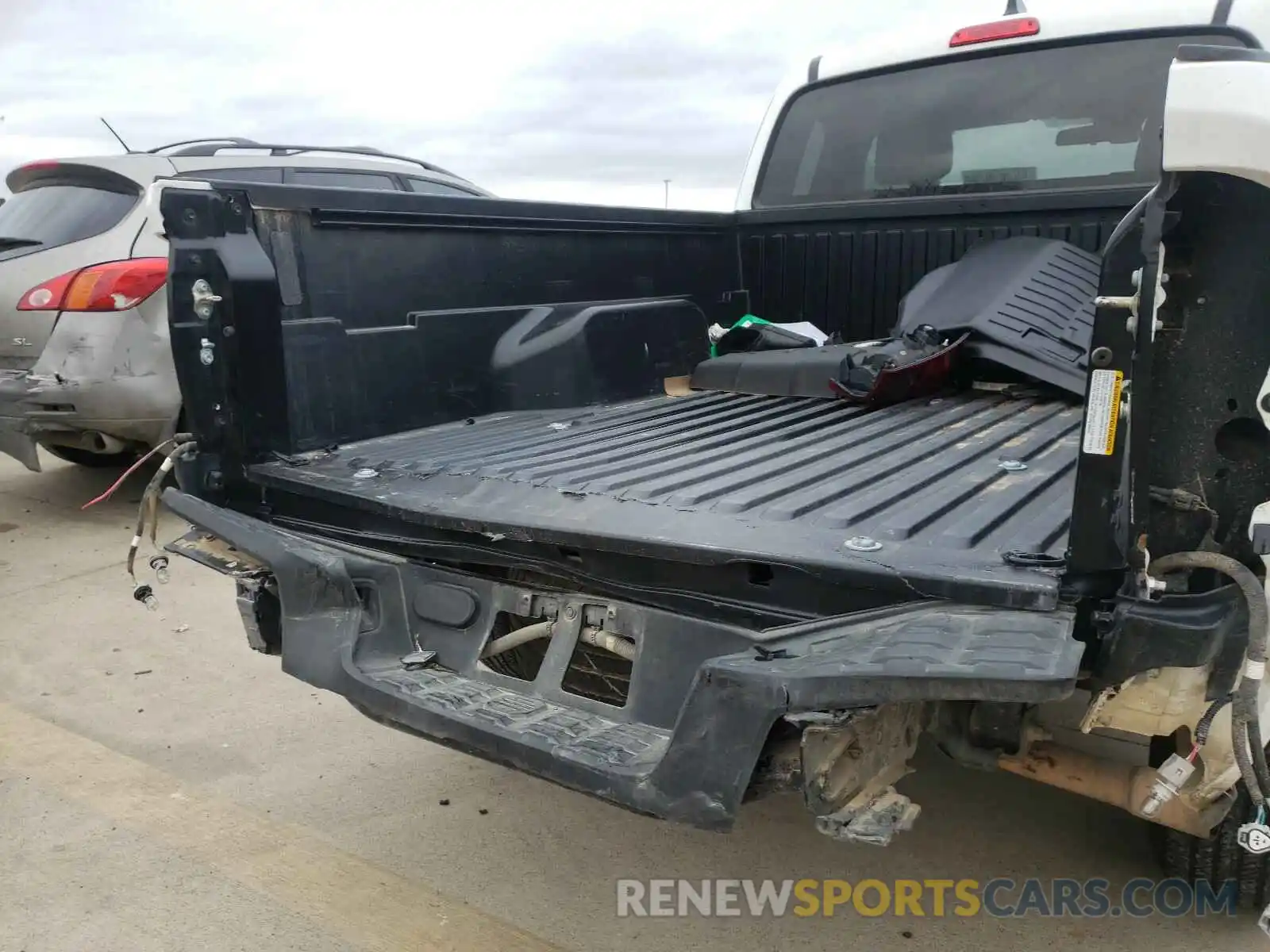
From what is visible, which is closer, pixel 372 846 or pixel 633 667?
pixel 633 667

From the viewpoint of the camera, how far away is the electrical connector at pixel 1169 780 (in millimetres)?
1708

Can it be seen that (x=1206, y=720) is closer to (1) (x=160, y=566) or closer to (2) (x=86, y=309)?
(1) (x=160, y=566)

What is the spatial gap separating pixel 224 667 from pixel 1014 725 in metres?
3.02

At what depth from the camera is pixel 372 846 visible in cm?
270

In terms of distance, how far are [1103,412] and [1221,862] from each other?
1.32 meters

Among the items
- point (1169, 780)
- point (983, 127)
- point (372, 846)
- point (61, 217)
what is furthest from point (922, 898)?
point (61, 217)

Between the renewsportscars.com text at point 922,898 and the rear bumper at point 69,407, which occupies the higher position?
the rear bumper at point 69,407

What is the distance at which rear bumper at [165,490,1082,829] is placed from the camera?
1.49m

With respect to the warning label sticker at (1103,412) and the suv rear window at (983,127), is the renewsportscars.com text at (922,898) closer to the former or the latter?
the warning label sticker at (1103,412)

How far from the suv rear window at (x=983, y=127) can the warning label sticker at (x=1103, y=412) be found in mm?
2537

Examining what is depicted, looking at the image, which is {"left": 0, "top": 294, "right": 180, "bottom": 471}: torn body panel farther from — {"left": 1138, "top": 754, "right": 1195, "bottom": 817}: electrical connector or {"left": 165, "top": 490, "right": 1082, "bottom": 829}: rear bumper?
{"left": 1138, "top": 754, "right": 1195, "bottom": 817}: electrical connector

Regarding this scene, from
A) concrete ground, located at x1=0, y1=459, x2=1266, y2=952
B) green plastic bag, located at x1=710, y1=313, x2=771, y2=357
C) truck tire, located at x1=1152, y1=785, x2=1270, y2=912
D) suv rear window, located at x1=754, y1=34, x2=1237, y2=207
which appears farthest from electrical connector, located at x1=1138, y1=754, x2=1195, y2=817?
suv rear window, located at x1=754, y1=34, x2=1237, y2=207

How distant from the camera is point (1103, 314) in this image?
4.94 ft

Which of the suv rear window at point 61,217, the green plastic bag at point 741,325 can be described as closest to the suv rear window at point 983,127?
the green plastic bag at point 741,325
